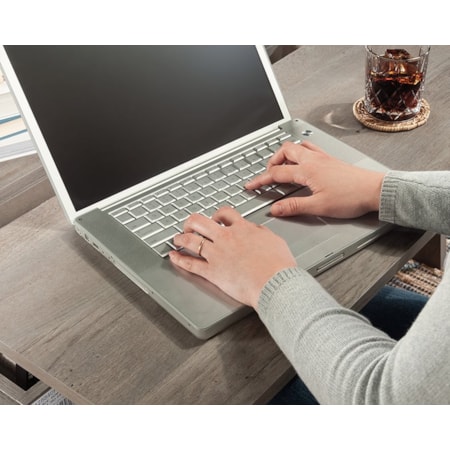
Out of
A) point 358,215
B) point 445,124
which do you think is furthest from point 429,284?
point 358,215

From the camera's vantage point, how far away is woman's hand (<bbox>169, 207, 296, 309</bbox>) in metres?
0.77

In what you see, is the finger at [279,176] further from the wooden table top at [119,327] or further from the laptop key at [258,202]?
the wooden table top at [119,327]

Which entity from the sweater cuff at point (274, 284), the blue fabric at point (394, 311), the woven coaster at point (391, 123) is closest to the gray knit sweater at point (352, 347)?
the sweater cuff at point (274, 284)

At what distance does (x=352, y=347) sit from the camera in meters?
0.69

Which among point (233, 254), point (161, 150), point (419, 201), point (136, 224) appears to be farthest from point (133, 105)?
point (419, 201)

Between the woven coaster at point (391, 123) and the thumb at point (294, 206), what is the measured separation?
30 centimetres

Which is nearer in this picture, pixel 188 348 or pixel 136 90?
pixel 188 348

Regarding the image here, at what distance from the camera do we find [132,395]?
0.71 metres

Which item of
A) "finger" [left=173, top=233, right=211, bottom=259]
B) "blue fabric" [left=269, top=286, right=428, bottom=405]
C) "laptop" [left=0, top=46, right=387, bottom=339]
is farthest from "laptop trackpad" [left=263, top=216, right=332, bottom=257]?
"blue fabric" [left=269, top=286, right=428, bottom=405]

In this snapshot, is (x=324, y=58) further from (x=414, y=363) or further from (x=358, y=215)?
(x=414, y=363)

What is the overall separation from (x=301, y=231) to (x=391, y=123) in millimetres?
355

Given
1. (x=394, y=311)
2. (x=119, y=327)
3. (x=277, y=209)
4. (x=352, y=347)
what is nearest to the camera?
(x=352, y=347)

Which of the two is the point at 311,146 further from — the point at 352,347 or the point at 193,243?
the point at 352,347

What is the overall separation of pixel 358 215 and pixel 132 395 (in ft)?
1.26
